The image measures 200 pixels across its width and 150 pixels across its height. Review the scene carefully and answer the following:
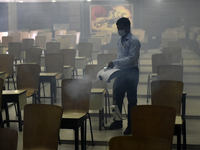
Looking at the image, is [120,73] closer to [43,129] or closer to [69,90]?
[69,90]

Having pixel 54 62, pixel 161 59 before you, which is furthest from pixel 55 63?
pixel 161 59

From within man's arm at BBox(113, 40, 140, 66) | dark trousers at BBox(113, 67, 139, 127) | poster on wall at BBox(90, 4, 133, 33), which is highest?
poster on wall at BBox(90, 4, 133, 33)

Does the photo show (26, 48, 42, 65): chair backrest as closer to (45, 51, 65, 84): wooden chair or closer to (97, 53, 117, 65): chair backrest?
(45, 51, 65, 84): wooden chair

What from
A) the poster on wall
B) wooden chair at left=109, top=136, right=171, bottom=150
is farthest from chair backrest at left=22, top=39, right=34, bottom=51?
wooden chair at left=109, top=136, right=171, bottom=150

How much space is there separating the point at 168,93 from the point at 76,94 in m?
1.18

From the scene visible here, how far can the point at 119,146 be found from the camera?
2.00 meters

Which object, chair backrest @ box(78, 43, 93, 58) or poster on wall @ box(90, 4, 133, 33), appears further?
poster on wall @ box(90, 4, 133, 33)

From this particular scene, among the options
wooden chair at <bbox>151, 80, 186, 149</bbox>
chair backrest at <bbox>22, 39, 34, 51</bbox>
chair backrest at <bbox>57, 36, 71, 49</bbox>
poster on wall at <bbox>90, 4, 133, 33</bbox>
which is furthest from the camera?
poster on wall at <bbox>90, 4, 133, 33</bbox>

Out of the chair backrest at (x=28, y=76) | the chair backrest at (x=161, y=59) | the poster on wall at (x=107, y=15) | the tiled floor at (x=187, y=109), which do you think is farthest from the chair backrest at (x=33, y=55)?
the poster on wall at (x=107, y=15)

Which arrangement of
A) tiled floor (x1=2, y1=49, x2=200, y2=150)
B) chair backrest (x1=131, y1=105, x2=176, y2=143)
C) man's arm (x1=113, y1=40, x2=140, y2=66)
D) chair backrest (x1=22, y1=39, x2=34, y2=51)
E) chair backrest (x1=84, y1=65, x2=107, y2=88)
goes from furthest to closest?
chair backrest (x1=22, y1=39, x2=34, y2=51), chair backrest (x1=84, y1=65, x2=107, y2=88), tiled floor (x1=2, y1=49, x2=200, y2=150), man's arm (x1=113, y1=40, x2=140, y2=66), chair backrest (x1=131, y1=105, x2=176, y2=143)

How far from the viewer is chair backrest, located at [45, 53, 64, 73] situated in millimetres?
6297

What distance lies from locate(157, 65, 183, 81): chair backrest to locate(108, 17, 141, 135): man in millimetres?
1368

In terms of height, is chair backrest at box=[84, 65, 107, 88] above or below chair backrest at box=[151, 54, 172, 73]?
below

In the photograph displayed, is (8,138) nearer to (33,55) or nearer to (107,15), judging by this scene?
(33,55)
